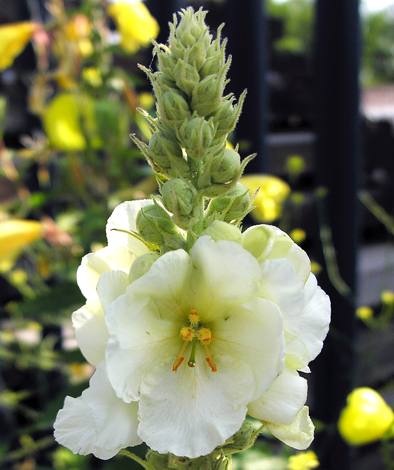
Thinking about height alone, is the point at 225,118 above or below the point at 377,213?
above

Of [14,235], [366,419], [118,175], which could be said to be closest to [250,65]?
[118,175]

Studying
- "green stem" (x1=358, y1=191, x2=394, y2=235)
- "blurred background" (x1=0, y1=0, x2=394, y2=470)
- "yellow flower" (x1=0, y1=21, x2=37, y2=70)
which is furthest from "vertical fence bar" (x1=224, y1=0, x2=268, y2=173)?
"yellow flower" (x1=0, y1=21, x2=37, y2=70)

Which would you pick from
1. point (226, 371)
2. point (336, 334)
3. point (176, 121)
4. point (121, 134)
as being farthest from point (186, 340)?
point (336, 334)

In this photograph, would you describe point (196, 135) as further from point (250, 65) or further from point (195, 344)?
point (250, 65)

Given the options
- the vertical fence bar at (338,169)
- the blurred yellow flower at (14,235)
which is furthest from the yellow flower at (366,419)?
the blurred yellow flower at (14,235)

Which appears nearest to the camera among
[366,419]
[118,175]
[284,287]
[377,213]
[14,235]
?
[284,287]
